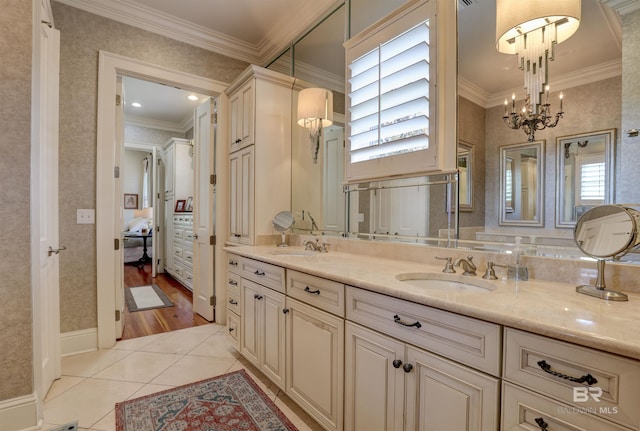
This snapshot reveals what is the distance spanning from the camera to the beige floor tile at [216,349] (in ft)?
8.18

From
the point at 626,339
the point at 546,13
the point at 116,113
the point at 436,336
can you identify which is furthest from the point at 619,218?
the point at 116,113

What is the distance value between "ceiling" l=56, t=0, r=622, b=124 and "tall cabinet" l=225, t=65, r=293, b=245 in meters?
0.52

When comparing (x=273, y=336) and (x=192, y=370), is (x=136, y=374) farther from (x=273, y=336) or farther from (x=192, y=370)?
(x=273, y=336)

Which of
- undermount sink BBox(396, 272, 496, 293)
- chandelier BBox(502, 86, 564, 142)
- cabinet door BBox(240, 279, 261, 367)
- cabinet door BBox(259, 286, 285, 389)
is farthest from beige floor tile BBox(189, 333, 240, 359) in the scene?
chandelier BBox(502, 86, 564, 142)

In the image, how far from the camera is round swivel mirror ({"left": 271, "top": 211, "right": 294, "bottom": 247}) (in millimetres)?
2795

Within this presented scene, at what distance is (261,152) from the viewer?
277cm

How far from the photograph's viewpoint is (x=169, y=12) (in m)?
2.75

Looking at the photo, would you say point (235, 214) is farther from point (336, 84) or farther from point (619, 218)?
point (619, 218)

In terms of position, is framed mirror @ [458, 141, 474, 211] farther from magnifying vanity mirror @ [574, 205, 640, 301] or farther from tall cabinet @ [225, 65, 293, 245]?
tall cabinet @ [225, 65, 293, 245]

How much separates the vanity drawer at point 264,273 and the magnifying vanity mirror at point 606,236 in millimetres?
1351

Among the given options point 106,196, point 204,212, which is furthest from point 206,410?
point 204,212

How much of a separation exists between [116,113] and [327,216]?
6.78 feet

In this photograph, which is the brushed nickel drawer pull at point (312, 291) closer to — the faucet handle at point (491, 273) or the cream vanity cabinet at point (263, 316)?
the cream vanity cabinet at point (263, 316)

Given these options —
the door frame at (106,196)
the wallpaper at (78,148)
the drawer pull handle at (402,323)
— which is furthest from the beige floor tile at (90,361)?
the drawer pull handle at (402,323)
